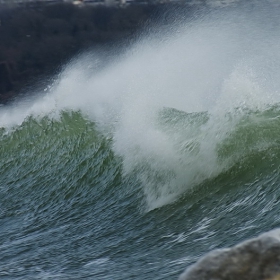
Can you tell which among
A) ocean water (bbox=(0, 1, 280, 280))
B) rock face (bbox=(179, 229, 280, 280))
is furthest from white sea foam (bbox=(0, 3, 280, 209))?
rock face (bbox=(179, 229, 280, 280))

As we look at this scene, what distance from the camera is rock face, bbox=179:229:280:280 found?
3598mm

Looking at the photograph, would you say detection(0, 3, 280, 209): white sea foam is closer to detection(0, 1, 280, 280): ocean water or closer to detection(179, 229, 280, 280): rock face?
detection(0, 1, 280, 280): ocean water

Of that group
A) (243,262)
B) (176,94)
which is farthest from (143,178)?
(243,262)

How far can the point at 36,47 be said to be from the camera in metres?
47.3

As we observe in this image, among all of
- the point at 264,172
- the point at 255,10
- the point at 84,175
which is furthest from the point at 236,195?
the point at 255,10

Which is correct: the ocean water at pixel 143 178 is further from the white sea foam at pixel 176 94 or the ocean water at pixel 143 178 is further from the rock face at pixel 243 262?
the rock face at pixel 243 262

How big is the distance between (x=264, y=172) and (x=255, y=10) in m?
22.2

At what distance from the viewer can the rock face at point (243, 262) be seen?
11.8ft

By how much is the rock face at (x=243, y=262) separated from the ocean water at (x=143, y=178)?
248 cm

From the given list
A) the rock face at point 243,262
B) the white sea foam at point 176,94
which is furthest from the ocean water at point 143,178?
the rock face at point 243,262

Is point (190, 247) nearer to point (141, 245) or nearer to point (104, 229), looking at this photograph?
point (141, 245)

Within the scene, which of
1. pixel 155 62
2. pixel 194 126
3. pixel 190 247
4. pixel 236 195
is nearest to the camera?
pixel 190 247

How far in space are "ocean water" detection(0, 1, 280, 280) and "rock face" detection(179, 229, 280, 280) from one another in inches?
97.6

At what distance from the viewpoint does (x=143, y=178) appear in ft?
31.4
